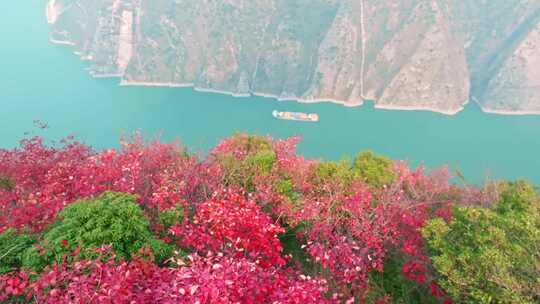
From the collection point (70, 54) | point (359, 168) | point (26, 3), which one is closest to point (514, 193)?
point (359, 168)

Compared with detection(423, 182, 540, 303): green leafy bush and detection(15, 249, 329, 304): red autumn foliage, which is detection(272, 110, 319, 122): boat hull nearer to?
detection(423, 182, 540, 303): green leafy bush

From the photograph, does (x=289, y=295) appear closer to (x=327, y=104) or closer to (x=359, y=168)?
(x=359, y=168)

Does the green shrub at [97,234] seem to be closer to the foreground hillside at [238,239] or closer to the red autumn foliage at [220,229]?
the foreground hillside at [238,239]

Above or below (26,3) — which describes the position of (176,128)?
below

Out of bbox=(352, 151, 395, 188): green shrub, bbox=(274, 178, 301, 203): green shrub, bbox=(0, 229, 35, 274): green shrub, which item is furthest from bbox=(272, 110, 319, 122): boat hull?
bbox=(0, 229, 35, 274): green shrub

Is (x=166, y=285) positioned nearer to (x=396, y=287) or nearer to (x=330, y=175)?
(x=396, y=287)

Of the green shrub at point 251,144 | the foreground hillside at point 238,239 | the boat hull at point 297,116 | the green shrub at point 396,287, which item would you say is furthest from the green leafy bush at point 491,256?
the boat hull at point 297,116
